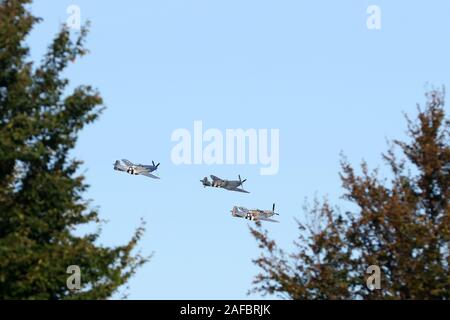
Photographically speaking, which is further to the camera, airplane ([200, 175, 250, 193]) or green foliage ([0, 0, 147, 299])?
airplane ([200, 175, 250, 193])

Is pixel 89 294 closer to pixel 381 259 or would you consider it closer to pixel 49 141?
pixel 49 141

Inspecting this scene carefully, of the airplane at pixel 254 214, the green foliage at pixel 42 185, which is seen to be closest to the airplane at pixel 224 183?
the airplane at pixel 254 214

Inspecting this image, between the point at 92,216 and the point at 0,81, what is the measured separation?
18.4 feet

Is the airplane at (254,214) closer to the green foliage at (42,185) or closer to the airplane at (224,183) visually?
the airplane at (224,183)

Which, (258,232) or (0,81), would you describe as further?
(258,232)

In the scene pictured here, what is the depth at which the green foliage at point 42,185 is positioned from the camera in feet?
129

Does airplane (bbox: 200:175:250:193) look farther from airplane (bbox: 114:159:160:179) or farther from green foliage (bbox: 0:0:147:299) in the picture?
green foliage (bbox: 0:0:147:299)

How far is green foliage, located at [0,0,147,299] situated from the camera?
3944 cm

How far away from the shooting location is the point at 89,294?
4069 centimetres

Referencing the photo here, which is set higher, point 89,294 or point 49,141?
point 49,141

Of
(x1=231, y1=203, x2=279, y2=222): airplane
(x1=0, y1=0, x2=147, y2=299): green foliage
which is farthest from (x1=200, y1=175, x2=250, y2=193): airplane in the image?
(x1=0, y1=0, x2=147, y2=299): green foliage
